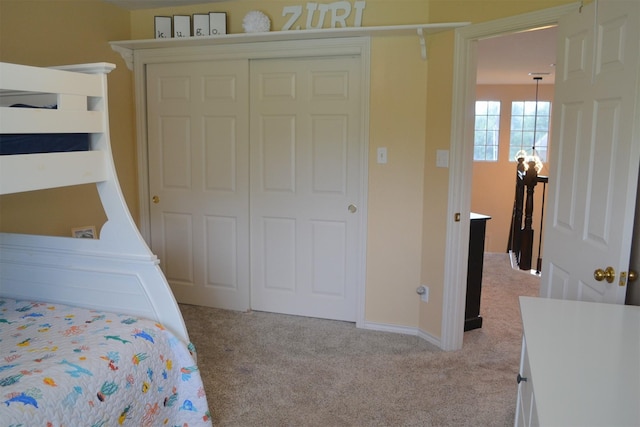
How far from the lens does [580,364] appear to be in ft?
4.27

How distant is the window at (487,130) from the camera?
8469 mm

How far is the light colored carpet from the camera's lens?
8.21 feet

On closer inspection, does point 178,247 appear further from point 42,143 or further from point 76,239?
Answer: point 42,143

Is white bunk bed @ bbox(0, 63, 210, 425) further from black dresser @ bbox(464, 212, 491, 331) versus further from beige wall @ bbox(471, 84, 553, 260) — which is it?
beige wall @ bbox(471, 84, 553, 260)

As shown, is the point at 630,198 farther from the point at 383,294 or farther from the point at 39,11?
the point at 39,11

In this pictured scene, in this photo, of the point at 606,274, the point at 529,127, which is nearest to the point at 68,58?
the point at 606,274

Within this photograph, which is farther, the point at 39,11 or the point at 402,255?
the point at 402,255

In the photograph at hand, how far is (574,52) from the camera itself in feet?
7.45

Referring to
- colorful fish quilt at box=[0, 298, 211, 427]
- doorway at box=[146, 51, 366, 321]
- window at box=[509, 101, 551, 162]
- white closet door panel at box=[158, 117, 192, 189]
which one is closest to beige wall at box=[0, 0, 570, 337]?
doorway at box=[146, 51, 366, 321]

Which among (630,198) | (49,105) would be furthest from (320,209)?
(630,198)

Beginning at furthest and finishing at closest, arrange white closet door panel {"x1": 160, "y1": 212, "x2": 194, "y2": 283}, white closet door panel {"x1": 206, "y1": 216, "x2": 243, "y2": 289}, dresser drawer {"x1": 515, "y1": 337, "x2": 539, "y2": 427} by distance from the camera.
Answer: white closet door panel {"x1": 160, "y1": 212, "x2": 194, "y2": 283}, white closet door panel {"x1": 206, "y1": 216, "x2": 243, "y2": 289}, dresser drawer {"x1": 515, "y1": 337, "x2": 539, "y2": 427}

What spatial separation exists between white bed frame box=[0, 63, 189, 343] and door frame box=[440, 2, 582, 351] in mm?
1739

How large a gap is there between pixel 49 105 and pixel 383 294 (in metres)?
2.32

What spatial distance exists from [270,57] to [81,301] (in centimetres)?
208
